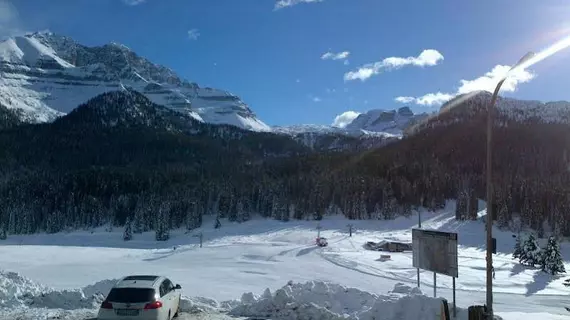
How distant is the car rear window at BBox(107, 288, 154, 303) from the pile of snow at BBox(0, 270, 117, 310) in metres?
3.96

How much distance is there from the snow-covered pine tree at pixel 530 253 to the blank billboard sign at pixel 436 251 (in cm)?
5157

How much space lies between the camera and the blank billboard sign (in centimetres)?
1784

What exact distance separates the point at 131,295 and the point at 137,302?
317mm

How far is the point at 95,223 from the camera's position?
→ 137m

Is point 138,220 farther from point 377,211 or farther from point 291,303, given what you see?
point 291,303

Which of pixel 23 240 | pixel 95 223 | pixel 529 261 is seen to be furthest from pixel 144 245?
pixel 529 261

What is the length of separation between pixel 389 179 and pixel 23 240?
101 m

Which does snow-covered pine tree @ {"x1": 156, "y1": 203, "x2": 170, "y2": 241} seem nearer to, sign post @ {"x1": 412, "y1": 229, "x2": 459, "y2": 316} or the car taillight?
sign post @ {"x1": 412, "y1": 229, "x2": 459, "y2": 316}

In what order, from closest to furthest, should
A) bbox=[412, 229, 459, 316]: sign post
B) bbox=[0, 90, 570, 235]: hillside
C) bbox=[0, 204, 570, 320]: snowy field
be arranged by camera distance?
bbox=[0, 204, 570, 320]: snowy field < bbox=[412, 229, 459, 316]: sign post < bbox=[0, 90, 570, 235]: hillside

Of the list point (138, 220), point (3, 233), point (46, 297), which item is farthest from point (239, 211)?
point (46, 297)

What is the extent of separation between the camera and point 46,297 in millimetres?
18656

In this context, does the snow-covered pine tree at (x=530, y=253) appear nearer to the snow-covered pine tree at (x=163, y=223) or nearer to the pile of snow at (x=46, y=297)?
the pile of snow at (x=46, y=297)

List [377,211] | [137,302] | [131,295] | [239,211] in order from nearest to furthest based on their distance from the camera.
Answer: [137,302] → [131,295] → [239,211] → [377,211]

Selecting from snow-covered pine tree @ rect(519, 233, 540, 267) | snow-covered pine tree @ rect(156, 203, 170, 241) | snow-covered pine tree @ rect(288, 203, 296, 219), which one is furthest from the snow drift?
snow-covered pine tree @ rect(288, 203, 296, 219)
